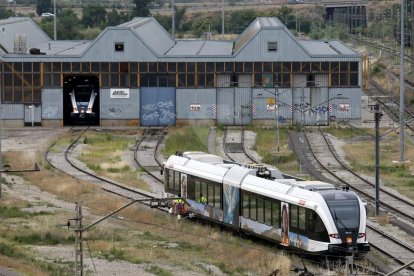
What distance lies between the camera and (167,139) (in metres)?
80.3

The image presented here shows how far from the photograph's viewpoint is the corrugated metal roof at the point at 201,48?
309 ft

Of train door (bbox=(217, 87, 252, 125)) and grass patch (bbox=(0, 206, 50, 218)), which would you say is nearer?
grass patch (bbox=(0, 206, 50, 218))

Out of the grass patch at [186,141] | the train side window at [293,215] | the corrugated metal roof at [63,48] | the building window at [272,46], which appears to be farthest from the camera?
the corrugated metal roof at [63,48]

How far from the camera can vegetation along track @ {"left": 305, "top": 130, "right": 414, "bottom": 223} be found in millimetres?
51641

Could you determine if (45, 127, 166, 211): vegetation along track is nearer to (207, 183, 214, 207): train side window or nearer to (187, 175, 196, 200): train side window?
(187, 175, 196, 200): train side window

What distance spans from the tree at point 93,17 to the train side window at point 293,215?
14998 centimetres

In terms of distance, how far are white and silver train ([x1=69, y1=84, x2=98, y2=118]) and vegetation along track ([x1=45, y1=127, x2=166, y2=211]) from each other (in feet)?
26.4

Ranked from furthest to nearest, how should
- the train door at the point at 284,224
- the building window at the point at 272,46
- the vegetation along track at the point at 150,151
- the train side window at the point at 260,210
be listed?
1. the building window at the point at 272,46
2. the vegetation along track at the point at 150,151
3. the train side window at the point at 260,210
4. the train door at the point at 284,224

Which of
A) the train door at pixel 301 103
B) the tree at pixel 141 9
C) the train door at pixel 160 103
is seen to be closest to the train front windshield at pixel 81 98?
the train door at pixel 160 103

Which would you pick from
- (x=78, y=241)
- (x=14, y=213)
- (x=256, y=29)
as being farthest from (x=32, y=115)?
(x=78, y=241)

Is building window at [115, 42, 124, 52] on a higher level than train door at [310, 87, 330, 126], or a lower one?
higher

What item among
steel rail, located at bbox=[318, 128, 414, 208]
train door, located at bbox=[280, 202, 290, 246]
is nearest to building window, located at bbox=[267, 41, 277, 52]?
steel rail, located at bbox=[318, 128, 414, 208]

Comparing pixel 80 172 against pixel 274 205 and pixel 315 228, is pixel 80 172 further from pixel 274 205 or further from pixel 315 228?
pixel 315 228

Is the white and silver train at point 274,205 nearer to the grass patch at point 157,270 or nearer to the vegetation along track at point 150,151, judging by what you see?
the grass patch at point 157,270
